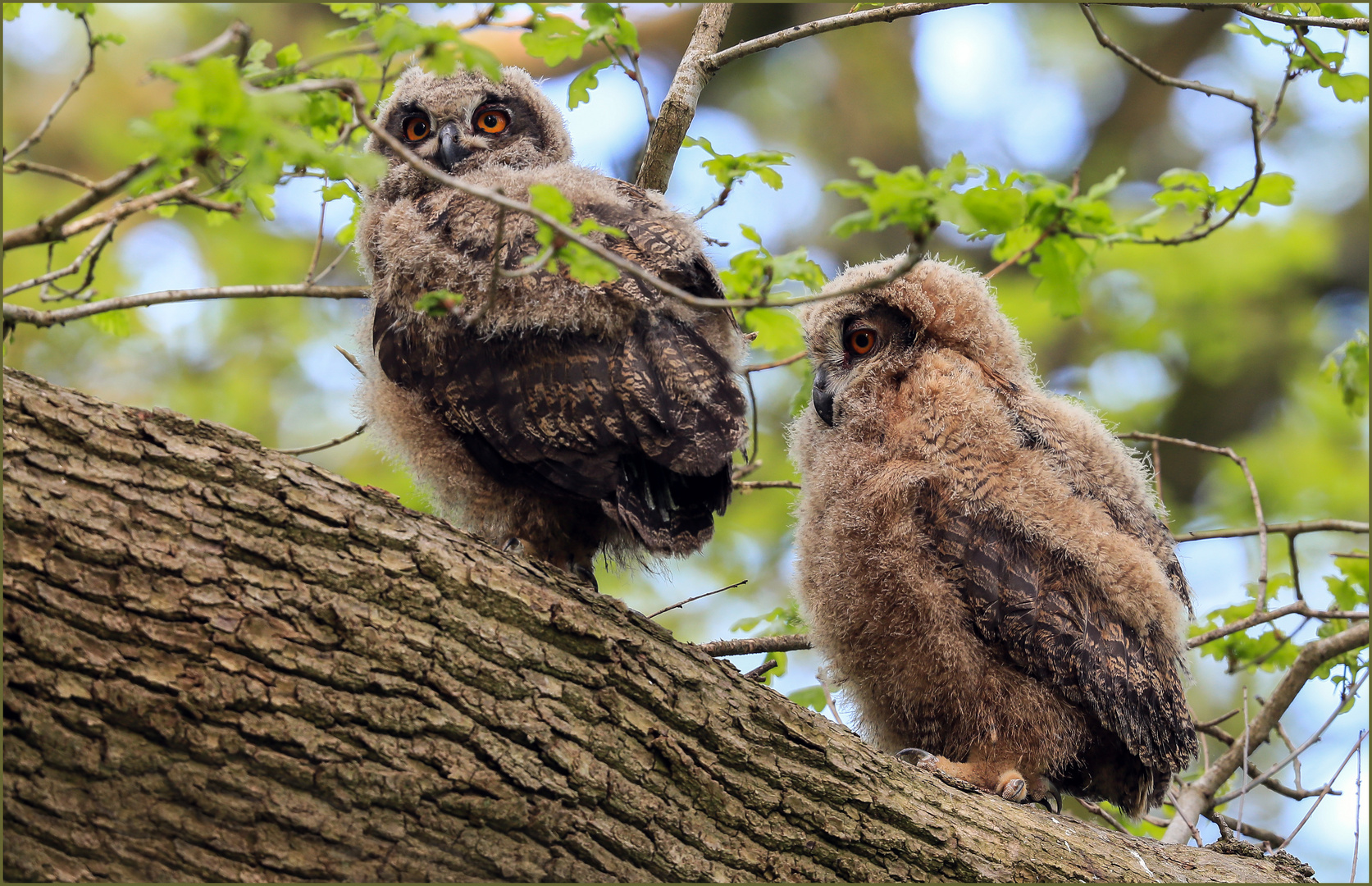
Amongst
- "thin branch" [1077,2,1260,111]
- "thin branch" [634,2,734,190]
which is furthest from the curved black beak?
"thin branch" [1077,2,1260,111]

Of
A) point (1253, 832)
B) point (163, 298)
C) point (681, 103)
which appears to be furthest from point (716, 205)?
point (1253, 832)

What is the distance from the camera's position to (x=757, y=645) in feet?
12.0

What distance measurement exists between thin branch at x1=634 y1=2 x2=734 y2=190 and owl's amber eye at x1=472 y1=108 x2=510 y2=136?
2.09 ft

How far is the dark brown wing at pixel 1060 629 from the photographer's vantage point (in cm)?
324

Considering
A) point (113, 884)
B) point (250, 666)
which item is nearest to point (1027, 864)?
point (250, 666)

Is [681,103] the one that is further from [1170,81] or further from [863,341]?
[1170,81]

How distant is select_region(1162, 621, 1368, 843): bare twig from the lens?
392cm

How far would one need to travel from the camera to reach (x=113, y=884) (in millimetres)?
2154

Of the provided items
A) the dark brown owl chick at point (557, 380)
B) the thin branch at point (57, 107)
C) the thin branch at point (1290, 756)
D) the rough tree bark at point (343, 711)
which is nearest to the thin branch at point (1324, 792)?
the thin branch at point (1290, 756)

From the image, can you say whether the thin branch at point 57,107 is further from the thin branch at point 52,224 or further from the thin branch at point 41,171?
the thin branch at point 52,224

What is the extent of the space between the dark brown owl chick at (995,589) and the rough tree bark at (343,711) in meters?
0.62

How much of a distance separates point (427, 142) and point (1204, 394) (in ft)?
29.1

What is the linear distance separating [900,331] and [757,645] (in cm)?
130

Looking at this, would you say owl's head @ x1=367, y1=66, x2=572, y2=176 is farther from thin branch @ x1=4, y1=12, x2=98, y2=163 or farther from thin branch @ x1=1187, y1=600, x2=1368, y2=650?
thin branch @ x1=1187, y1=600, x2=1368, y2=650
